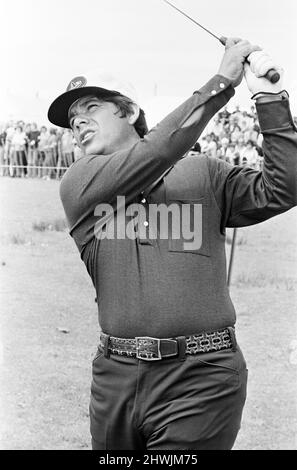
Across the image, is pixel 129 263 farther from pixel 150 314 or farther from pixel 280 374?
pixel 280 374

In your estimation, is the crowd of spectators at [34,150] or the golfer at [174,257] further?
the crowd of spectators at [34,150]

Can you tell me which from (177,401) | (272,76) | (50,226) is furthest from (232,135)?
(177,401)

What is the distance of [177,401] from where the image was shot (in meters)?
2.78

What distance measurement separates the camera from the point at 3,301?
25.5 feet

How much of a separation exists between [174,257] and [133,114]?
64 cm

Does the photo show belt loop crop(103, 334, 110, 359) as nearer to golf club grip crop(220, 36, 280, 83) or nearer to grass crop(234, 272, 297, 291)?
golf club grip crop(220, 36, 280, 83)

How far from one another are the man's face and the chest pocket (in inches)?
13.7

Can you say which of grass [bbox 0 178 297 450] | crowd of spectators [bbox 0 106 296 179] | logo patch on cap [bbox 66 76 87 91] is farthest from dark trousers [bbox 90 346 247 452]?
crowd of spectators [bbox 0 106 296 179]

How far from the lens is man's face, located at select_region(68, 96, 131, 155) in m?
3.07

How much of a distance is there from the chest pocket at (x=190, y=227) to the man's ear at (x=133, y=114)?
0.41m

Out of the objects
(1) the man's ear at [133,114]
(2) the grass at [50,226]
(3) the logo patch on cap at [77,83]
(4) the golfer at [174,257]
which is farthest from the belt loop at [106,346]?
(2) the grass at [50,226]

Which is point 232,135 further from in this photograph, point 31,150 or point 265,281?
point 31,150

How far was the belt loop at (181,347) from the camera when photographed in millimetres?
2779

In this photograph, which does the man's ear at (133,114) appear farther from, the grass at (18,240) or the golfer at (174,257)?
the grass at (18,240)
